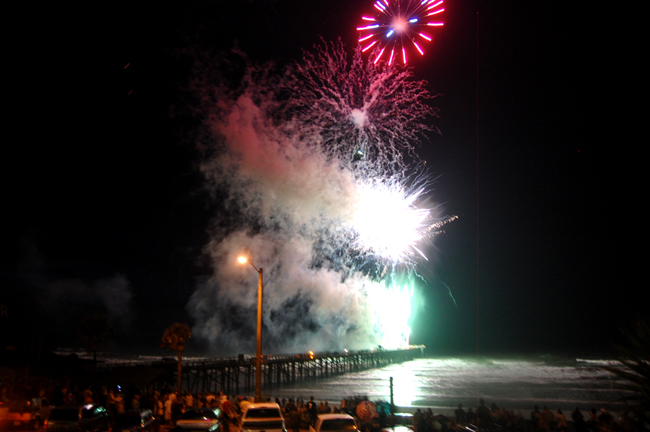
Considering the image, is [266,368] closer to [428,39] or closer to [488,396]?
[488,396]

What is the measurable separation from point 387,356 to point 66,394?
97.4 metres

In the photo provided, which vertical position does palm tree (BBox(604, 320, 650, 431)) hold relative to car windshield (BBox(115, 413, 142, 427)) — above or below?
above

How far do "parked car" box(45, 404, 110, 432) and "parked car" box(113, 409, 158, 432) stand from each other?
0.99m

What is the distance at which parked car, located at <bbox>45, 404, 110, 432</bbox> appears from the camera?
49.3ft

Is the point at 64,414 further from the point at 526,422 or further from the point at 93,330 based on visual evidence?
the point at 93,330

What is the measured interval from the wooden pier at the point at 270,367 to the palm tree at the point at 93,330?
3.34m

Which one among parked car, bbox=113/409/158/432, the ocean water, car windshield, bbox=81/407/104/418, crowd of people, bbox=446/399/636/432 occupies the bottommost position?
the ocean water

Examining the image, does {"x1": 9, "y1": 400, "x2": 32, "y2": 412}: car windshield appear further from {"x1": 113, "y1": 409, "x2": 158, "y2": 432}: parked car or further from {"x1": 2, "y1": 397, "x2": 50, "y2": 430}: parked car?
{"x1": 113, "y1": 409, "x2": 158, "y2": 432}: parked car

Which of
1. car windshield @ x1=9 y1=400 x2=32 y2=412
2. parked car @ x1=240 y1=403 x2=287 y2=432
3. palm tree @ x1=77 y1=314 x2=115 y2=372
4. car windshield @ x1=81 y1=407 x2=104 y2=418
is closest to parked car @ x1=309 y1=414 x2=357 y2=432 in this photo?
parked car @ x1=240 y1=403 x2=287 y2=432

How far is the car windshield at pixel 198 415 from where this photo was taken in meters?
15.3

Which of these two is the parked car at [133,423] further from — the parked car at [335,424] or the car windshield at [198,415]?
the parked car at [335,424]

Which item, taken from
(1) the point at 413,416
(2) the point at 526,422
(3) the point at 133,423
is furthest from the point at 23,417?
(2) the point at 526,422

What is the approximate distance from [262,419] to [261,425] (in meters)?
0.22

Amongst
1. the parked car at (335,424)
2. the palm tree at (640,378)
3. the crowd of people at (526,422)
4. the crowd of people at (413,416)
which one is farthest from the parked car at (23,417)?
the palm tree at (640,378)
